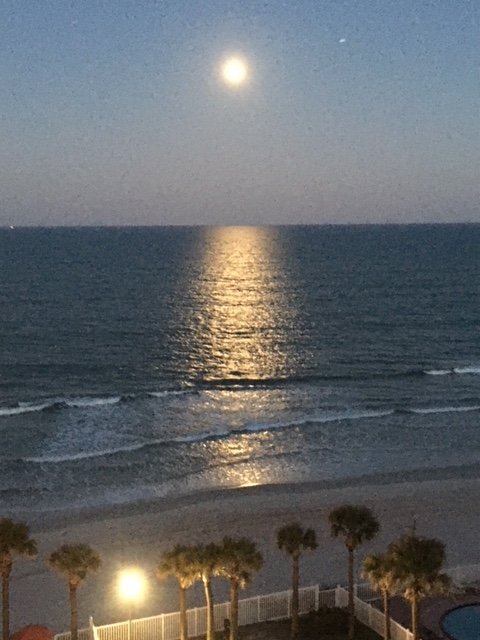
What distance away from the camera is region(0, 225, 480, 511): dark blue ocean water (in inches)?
1499

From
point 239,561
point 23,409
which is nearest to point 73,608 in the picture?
point 239,561

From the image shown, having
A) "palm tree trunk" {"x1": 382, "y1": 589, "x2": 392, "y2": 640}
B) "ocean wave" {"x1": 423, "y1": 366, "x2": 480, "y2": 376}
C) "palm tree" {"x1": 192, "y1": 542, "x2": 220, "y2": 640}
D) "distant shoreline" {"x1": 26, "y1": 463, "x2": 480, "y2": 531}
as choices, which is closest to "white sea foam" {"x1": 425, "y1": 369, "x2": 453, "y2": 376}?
"ocean wave" {"x1": 423, "y1": 366, "x2": 480, "y2": 376}

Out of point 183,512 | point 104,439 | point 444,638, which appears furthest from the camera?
point 104,439

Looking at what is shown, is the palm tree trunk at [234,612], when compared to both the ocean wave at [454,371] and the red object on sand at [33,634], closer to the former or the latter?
the red object on sand at [33,634]

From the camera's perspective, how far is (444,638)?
21391 millimetres

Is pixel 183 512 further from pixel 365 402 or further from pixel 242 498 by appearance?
pixel 365 402

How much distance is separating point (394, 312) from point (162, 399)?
43188 millimetres

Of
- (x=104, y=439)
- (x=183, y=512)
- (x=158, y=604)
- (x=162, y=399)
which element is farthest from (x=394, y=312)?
(x=158, y=604)

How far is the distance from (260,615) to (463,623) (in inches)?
227

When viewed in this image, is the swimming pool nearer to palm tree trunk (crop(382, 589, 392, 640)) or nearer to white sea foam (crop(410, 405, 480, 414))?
palm tree trunk (crop(382, 589, 392, 640))

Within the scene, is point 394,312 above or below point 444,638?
above

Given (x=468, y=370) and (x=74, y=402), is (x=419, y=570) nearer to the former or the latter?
(x=74, y=402)

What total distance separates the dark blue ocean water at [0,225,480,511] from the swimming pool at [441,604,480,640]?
568 inches

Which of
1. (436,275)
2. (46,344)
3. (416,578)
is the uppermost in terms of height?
(436,275)
